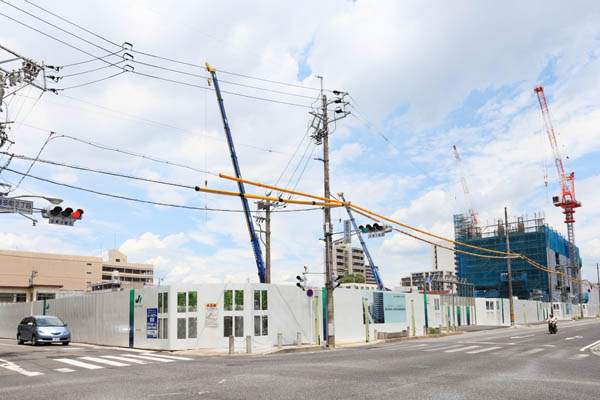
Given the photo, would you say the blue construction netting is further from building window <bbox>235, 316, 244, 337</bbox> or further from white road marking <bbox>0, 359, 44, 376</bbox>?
white road marking <bbox>0, 359, 44, 376</bbox>

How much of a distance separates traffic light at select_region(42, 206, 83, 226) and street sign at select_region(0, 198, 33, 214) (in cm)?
130

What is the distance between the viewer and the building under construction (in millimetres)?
131750

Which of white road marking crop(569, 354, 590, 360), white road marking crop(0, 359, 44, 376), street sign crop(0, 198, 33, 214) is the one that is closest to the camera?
white road marking crop(0, 359, 44, 376)

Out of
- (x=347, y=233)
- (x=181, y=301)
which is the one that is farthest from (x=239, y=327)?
(x=347, y=233)

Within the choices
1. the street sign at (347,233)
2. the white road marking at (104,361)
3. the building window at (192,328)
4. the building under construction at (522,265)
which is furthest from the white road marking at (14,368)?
the building under construction at (522,265)

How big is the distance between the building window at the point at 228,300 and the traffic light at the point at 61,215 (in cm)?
955

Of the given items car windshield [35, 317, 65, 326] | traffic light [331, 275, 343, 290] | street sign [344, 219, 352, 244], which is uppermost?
street sign [344, 219, 352, 244]

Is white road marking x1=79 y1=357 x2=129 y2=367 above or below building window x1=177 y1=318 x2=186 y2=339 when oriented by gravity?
below

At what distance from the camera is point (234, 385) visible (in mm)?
11727

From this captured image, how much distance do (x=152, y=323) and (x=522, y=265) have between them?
418ft

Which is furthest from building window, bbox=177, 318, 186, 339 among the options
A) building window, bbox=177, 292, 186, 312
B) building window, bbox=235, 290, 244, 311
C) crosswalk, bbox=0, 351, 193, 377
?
crosswalk, bbox=0, 351, 193, 377

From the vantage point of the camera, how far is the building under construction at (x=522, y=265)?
131750mm

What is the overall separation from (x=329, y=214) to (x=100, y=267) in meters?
102

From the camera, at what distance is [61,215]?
749 inches
